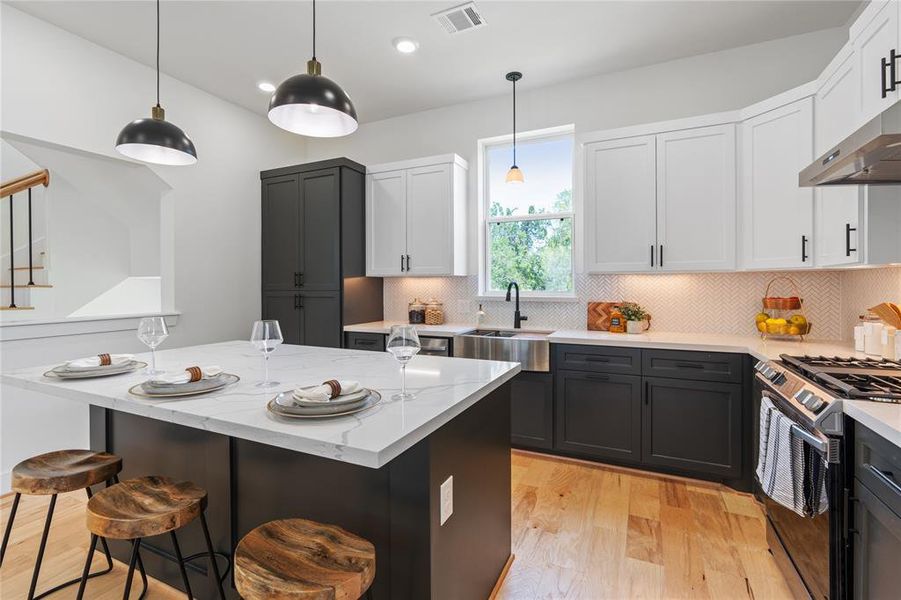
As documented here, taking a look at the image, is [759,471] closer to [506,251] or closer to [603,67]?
[506,251]

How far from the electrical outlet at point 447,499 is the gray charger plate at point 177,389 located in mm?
914

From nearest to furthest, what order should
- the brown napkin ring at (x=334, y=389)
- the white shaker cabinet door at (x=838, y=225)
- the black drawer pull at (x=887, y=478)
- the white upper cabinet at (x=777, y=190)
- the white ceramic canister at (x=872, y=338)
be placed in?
the black drawer pull at (x=887, y=478), the brown napkin ring at (x=334, y=389), the white shaker cabinet door at (x=838, y=225), the white ceramic canister at (x=872, y=338), the white upper cabinet at (x=777, y=190)

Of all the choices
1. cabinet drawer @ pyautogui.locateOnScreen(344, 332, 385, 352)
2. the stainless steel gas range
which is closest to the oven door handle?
the stainless steel gas range

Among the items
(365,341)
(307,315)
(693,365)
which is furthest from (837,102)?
(307,315)

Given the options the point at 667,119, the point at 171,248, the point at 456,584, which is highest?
the point at 667,119

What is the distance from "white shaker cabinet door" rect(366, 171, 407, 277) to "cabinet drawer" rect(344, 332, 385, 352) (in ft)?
2.23

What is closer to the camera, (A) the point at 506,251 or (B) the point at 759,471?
(B) the point at 759,471

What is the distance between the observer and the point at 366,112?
14.6ft

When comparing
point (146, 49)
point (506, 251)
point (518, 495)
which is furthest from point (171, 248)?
point (518, 495)

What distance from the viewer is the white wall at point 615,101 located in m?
3.18

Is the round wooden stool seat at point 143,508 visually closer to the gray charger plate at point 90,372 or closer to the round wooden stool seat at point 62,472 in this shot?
the round wooden stool seat at point 62,472

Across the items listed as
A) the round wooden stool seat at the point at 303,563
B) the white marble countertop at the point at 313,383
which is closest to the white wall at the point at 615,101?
the white marble countertop at the point at 313,383

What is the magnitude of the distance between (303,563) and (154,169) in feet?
11.8

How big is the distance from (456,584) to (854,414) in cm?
144
